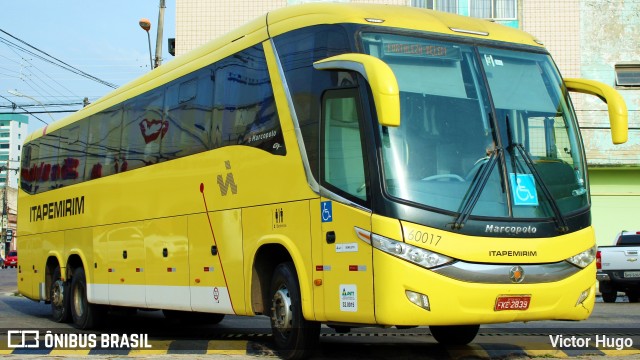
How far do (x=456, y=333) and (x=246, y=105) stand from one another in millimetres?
3665

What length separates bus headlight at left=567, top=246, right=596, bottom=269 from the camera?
378 inches

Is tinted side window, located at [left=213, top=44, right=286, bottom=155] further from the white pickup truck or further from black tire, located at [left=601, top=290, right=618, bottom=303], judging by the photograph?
black tire, located at [left=601, top=290, right=618, bottom=303]

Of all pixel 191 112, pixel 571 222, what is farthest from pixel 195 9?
pixel 571 222

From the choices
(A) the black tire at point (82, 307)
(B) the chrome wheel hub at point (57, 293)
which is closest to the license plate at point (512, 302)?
(A) the black tire at point (82, 307)

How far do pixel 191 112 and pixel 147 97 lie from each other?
2032 mm

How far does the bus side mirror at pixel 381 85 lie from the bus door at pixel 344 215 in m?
0.45

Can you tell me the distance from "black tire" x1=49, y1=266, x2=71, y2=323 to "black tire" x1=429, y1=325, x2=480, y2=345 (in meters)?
8.07

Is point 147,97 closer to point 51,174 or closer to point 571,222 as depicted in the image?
point 51,174

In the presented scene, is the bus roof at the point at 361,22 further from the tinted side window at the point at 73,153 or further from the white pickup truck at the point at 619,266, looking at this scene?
the white pickup truck at the point at 619,266

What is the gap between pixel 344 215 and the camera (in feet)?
30.7

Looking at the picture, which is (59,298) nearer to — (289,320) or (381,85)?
(289,320)

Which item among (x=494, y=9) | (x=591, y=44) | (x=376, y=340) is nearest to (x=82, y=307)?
(x=376, y=340)

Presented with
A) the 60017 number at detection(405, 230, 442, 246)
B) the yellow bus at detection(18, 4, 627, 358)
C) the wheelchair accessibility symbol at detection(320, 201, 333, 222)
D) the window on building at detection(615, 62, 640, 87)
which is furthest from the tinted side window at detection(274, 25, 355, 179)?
the window on building at detection(615, 62, 640, 87)

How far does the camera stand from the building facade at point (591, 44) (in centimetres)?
3092
